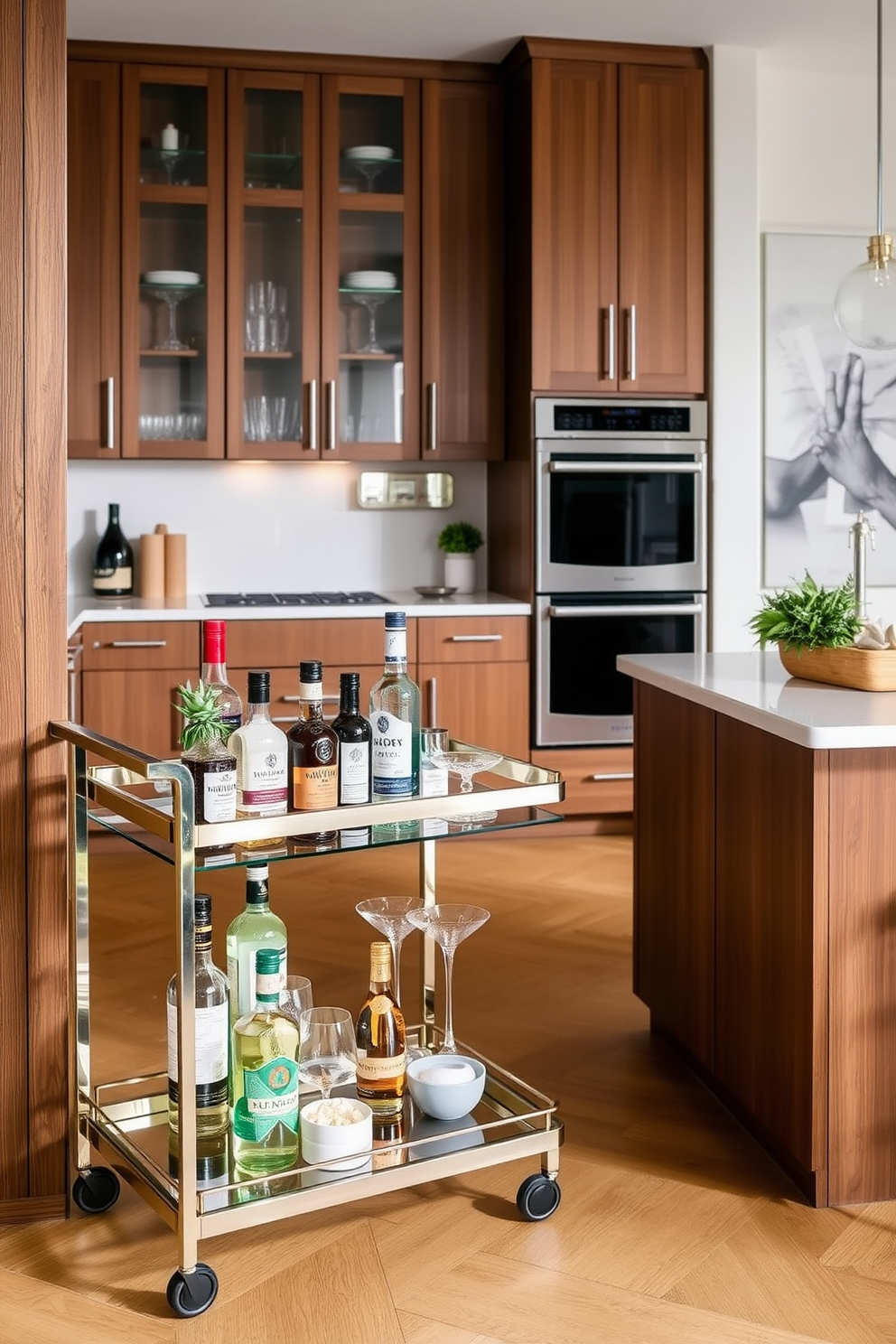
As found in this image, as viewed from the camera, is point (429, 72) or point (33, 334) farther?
point (429, 72)

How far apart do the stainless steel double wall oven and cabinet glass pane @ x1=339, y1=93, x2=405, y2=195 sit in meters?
1.04

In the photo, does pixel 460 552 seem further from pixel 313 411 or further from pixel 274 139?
pixel 274 139

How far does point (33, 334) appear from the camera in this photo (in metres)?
2.18

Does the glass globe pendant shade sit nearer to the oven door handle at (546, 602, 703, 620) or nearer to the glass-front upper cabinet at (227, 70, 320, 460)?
the oven door handle at (546, 602, 703, 620)

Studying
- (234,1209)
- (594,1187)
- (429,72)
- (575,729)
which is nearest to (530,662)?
(575,729)

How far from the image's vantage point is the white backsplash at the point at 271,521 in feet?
16.9

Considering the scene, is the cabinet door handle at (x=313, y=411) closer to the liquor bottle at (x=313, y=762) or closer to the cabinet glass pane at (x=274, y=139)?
the cabinet glass pane at (x=274, y=139)

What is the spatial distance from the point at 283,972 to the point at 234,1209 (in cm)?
34

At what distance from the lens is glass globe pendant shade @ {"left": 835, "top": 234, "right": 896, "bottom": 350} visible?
2.81m

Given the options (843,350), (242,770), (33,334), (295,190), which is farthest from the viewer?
(843,350)

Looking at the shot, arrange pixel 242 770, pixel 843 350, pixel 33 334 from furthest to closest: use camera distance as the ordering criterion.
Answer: pixel 843 350 < pixel 33 334 < pixel 242 770

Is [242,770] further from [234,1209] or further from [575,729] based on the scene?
[575,729]

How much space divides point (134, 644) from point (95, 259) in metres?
1.36

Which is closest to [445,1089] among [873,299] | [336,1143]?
[336,1143]
